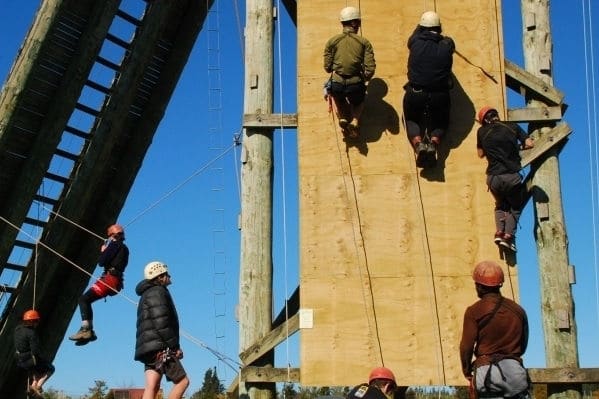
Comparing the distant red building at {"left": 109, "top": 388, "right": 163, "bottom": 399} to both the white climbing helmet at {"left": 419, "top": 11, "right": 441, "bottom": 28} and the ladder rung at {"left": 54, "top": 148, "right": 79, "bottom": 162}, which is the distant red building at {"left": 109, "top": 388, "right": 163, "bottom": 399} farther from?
Result: the white climbing helmet at {"left": 419, "top": 11, "right": 441, "bottom": 28}

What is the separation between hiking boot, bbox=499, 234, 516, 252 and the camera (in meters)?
7.38

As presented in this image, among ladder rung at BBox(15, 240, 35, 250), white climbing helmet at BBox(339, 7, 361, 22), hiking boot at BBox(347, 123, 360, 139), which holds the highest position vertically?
white climbing helmet at BBox(339, 7, 361, 22)

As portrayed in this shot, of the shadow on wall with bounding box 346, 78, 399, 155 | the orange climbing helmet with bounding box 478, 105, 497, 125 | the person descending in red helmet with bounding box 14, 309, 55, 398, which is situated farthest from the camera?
the person descending in red helmet with bounding box 14, 309, 55, 398

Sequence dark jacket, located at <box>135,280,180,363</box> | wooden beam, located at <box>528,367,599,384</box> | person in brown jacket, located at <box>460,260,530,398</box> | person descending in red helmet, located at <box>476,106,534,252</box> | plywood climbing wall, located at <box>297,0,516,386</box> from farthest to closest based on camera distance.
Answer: plywood climbing wall, located at <box>297,0,516,386</box> → person descending in red helmet, located at <box>476,106,534,252</box> → wooden beam, located at <box>528,367,599,384</box> → dark jacket, located at <box>135,280,180,363</box> → person in brown jacket, located at <box>460,260,530,398</box>

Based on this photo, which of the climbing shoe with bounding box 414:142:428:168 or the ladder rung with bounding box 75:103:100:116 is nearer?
the climbing shoe with bounding box 414:142:428:168

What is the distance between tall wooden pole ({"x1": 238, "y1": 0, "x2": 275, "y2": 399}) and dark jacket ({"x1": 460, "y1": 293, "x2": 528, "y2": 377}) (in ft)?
8.91

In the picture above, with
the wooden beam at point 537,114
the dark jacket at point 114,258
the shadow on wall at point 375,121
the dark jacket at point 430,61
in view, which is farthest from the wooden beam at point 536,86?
the dark jacket at point 114,258

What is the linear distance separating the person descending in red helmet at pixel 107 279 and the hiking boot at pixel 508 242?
11.4 feet

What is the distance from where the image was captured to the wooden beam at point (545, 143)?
25.0 feet

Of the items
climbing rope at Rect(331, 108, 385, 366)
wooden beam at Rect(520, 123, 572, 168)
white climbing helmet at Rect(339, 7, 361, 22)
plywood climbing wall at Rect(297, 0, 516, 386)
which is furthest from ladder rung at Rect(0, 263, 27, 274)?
wooden beam at Rect(520, 123, 572, 168)

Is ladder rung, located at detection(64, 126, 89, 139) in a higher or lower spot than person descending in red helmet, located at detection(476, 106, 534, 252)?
higher

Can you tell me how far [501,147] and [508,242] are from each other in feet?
2.59

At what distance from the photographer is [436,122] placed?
7.64 m

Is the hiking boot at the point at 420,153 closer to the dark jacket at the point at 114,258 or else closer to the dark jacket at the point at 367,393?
the dark jacket at the point at 367,393
